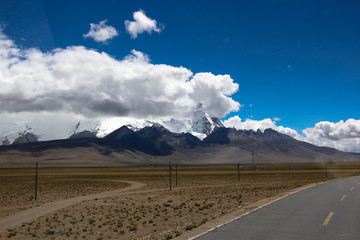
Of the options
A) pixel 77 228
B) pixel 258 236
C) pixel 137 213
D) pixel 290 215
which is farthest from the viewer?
pixel 137 213

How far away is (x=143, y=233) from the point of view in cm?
1752

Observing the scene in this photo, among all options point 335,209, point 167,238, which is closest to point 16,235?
point 167,238

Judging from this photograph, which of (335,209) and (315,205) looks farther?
(315,205)

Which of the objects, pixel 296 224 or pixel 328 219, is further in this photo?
pixel 328 219

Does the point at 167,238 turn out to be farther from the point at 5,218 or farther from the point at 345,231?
the point at 5,218

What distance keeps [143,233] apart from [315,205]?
36.0 feet

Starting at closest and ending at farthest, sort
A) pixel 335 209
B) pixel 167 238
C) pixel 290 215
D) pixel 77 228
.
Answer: pixel 167 238 < pixel 290 215 < pixel 335 209 < pixel 77 228

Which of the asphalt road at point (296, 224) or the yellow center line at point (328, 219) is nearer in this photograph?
the asphalt road at point (296, 224)

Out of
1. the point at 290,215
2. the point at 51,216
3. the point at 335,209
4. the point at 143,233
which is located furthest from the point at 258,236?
the point at 51,216

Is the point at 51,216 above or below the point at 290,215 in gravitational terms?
below

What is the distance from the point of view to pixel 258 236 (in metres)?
12.4

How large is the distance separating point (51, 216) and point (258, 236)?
58.4 ft

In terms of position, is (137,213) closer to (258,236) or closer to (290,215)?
(290,215)

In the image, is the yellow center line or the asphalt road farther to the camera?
the yellow center line
